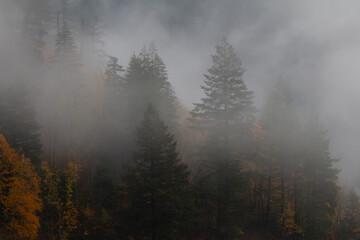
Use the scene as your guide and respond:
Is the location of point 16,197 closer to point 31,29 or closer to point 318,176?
point 31,29

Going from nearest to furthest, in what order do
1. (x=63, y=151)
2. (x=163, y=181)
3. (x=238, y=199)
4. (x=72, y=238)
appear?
(x=163, y=181)
(x=238, y=199)
(x=72, y=238)
(x=63, y=151)

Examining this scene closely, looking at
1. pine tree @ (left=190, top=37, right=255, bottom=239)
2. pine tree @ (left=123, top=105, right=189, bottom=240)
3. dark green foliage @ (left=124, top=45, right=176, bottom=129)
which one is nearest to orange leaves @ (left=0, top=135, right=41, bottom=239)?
pine tree @ (left=123, top=105, right=189, bottom=240)

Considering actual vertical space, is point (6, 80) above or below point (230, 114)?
above

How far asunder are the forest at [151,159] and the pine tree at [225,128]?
0.35ft

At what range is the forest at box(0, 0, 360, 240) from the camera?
17203mm

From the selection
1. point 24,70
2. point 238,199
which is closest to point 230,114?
point 238,199

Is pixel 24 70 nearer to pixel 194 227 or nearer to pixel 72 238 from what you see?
pixel 72 238

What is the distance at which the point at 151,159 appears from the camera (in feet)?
55.1

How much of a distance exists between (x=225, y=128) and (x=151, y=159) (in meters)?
7.98

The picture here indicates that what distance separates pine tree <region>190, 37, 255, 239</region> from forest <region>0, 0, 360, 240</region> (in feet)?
0.35

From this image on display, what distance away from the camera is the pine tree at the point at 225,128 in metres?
19.0

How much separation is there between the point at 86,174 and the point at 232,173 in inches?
853

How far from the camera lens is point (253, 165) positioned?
2641cm

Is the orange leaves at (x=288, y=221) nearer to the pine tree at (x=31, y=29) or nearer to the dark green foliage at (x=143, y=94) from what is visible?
the dark green foliage at (x=143, y=94)
